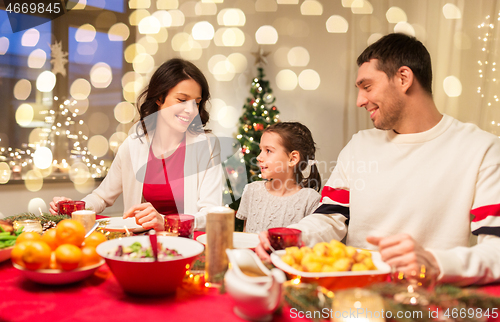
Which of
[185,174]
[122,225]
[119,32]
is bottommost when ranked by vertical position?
[122,225]

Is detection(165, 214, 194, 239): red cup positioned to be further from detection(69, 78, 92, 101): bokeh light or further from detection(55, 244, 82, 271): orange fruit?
detection(69, 78, 92, 101): bokeh light

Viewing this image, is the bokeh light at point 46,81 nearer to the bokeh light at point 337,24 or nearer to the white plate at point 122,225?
the white plate at point 122,225

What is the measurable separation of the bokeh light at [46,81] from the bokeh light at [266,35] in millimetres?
2514

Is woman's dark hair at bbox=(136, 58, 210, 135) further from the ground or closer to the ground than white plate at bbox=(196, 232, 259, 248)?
further from the ground

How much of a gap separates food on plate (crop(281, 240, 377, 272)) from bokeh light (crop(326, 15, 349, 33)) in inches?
147

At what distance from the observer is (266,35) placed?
14.8 ft

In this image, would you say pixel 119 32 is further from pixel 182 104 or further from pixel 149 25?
pixel 182 104

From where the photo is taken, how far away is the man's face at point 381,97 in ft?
4.72

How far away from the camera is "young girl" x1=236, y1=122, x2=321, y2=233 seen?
209 cm

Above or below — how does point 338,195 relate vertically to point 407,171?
below

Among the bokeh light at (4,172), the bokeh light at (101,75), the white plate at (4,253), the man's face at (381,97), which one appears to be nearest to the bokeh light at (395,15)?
the man's face at (381,97)

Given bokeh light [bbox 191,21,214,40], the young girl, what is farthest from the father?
bokeh light [bbox 191,21,214,40]

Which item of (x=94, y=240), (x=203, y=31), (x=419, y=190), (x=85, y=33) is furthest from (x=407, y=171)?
(x=203, y=31)

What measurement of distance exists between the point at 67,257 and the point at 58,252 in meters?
0.03
